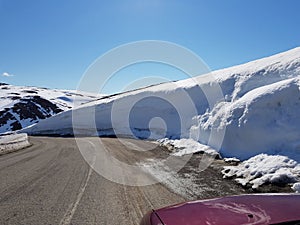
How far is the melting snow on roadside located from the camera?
7321 millimetres

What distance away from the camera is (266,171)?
820 centimetres

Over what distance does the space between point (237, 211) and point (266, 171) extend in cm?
650

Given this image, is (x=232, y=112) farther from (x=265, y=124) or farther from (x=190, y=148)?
(x=190, y=148)

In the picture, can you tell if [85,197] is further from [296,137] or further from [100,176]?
[296,137]

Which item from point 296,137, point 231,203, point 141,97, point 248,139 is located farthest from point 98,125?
point 231,203

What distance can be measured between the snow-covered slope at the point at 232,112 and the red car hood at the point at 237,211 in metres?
7.11

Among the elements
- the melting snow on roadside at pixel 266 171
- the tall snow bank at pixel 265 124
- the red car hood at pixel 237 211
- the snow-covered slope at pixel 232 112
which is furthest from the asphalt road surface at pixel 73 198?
the snow-covered slope at pixel 232 112

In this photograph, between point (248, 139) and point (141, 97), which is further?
point (141, 97)

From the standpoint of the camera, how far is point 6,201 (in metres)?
6.00

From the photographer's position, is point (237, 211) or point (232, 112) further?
point (232, 112)

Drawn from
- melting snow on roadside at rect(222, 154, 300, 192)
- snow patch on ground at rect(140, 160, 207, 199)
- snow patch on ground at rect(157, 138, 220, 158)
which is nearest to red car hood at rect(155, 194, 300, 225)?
snow patch on ground at rect(140, 160, 207, 199)

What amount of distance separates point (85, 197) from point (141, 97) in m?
29.0

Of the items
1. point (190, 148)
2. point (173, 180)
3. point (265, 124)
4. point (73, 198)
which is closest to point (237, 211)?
point (73, 198)

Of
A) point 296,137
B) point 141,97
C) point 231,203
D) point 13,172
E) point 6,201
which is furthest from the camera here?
point 141,97
